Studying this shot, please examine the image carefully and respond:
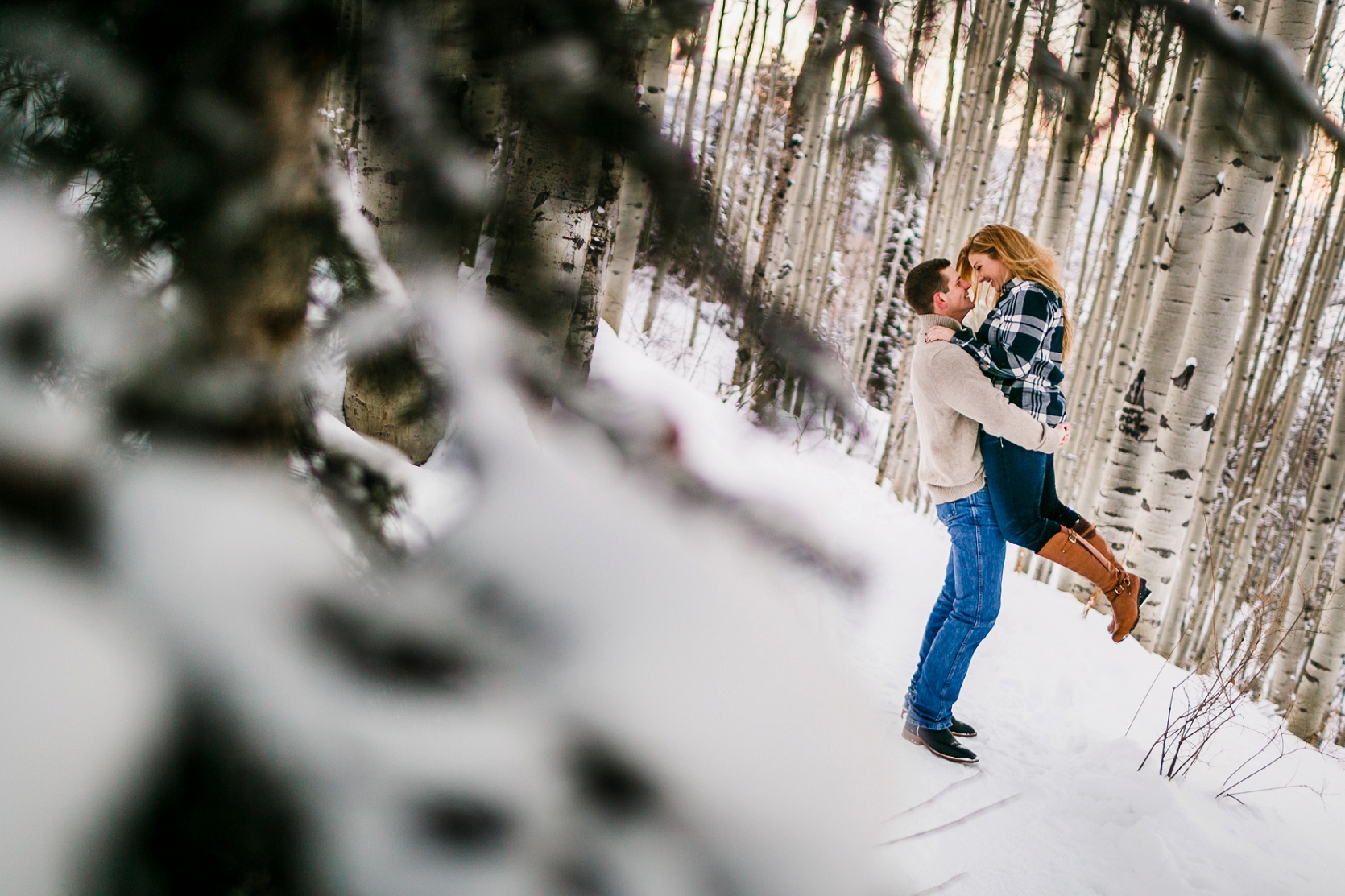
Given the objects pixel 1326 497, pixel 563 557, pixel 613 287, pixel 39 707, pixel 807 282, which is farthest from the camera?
pixel 807 282

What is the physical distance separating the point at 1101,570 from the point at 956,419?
0.66 meters

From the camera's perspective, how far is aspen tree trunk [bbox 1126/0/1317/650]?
3.81m

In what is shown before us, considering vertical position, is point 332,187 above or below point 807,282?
below

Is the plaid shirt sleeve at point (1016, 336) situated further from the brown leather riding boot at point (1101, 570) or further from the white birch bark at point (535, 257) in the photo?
the white birch bark at point (535, 257)

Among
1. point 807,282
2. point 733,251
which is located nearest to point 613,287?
point 807,282

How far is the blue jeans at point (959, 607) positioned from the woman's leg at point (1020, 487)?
0.06m

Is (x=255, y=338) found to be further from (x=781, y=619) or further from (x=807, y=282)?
(x=807, y=282)

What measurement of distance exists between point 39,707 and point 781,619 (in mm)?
402

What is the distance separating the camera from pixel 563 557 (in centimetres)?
44

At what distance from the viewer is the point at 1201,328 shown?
13.2 ft

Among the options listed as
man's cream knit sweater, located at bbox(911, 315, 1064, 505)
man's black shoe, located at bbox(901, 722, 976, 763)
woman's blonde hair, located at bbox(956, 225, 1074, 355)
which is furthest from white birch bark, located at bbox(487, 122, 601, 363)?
man's black shoe, located at bbox(901, 722, 976, 763)

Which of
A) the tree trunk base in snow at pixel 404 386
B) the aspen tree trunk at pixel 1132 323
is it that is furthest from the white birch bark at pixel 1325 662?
the tree trunk base in snow at pixel 404 386

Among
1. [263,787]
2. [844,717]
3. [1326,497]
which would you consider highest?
[1326,497]

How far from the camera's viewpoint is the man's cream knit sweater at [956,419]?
2.10 meters
